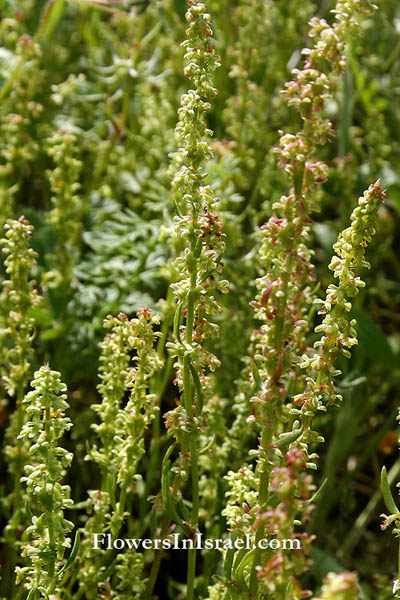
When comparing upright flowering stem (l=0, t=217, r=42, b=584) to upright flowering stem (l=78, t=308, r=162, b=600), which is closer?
upright flowering stem (l=78, t=308, r=162, b=600)

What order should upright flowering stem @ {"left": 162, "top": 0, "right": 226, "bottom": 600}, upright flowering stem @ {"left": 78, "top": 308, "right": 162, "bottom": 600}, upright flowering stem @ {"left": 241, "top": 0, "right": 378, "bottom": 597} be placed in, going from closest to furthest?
upright flowering stem @ {"left": 241, "top": 0, "right": 378, "bottom": 597} → upright flowering stem @ {"left": 162, "top": 0, "right": 226, "bottom": 600} → upright flowering stem @ {"left": 78, "top": 308, "right": 162, "bottom": 600}

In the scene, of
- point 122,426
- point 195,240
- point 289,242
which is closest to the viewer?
point 289,242

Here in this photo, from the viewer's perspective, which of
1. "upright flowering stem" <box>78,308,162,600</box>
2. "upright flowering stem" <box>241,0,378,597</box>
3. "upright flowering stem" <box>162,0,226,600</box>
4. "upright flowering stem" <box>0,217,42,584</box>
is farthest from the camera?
"upright flowering stem" <box>0,217,42,584</box>

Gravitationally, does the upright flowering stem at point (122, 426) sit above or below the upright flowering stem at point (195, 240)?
below

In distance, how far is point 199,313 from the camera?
1042 mm

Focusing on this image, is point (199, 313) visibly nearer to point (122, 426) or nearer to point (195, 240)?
point (195, 240)

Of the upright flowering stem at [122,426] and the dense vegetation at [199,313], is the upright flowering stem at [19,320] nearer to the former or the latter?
the dense vegetation at [199,313]

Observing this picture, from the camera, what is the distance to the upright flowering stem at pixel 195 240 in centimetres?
100

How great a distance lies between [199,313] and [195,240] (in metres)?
0.10

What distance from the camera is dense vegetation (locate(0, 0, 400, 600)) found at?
945mm

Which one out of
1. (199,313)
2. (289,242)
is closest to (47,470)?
(199,313)

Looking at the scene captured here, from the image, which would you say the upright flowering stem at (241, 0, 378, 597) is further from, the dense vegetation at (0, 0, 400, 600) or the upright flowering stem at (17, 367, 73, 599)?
the upright flowering stem at (17, 367, 73, 599)

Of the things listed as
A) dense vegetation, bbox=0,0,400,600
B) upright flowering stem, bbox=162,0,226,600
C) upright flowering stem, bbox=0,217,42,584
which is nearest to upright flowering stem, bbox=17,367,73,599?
dense vegetation, bbox=0,0,400,600

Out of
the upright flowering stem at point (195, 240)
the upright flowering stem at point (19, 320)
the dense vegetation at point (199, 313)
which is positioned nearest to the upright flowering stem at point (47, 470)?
the dense vegetation at point (199, 313)
